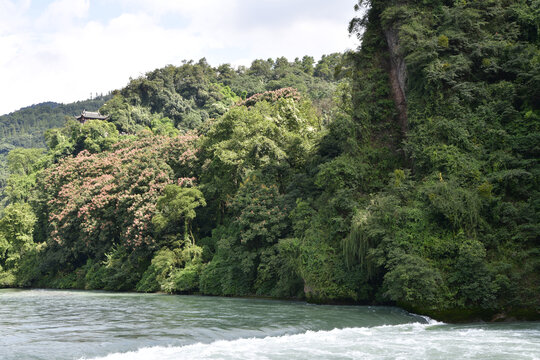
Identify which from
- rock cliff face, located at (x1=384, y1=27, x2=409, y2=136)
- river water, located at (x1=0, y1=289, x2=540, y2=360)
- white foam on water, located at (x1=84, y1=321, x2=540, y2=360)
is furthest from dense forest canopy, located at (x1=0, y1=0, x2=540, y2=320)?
white foam on water, located at (x1=84, y1=321, x2=540, y2=360)

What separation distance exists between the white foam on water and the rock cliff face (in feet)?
49.9

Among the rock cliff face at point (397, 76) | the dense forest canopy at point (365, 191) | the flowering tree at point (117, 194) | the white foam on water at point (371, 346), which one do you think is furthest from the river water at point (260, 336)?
the flowering tree at point (117, 194)

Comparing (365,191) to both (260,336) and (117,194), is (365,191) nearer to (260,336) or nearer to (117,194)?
(260,336)

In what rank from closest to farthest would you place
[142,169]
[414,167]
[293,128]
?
[414,167]
[293,128]
[142,169]

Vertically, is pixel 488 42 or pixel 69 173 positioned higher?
pixel 488 42

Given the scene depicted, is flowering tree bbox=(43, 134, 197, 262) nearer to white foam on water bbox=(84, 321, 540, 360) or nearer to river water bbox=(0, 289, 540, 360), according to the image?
river water bbox=(0, 289, 540, 360)

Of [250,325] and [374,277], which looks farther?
[374,277]

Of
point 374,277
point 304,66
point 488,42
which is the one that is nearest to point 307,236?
point 374,277

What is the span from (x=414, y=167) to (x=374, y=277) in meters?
5.88

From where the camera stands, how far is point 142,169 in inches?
1597

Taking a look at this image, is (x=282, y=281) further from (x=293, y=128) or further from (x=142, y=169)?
(x=142, y=169)

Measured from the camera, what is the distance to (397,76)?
29.3 metres

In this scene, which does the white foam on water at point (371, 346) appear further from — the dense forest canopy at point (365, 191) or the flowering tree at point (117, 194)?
the flowering tree at point (117, 194)

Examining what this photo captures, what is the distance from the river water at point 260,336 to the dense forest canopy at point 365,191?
95.0 inches
